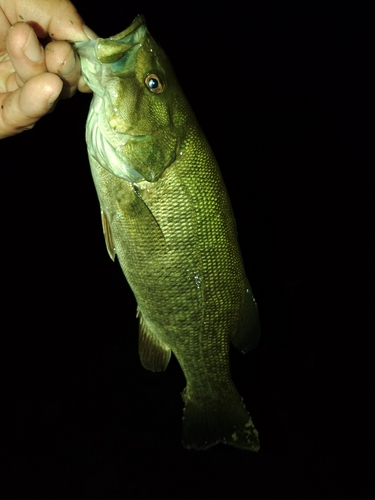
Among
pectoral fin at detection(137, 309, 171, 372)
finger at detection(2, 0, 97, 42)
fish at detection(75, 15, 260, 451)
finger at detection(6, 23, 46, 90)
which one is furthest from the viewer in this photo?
pectoral fin at detection(137, 309, 171, 372)

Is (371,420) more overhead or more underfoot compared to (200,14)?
more underfoot

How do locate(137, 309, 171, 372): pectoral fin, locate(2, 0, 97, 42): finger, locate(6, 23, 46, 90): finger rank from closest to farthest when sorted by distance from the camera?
locate(6, 23, 46, 90): finger < locate(2, 0, 97, 42): finger < locate(137, 309, 171, 372): pectoral fin

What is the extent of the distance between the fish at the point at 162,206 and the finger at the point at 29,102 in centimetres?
13

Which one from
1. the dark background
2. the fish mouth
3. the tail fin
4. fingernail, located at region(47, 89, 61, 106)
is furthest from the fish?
the dark background

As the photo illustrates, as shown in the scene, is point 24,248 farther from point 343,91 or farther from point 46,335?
point 343,91

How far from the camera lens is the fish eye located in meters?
1.21

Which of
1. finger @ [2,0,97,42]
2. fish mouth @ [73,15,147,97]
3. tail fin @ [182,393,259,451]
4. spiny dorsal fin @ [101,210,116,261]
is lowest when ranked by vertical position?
tail fin @ [182,393,259,451]

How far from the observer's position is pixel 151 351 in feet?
5.01

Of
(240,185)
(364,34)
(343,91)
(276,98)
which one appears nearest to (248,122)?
(276,98)

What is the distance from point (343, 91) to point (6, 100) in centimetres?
347

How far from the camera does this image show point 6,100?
134 centimetres

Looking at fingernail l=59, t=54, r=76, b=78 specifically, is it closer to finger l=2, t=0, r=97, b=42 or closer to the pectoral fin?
finger l=2, t=0, r=97, b=42

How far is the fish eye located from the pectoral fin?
2.82 feet

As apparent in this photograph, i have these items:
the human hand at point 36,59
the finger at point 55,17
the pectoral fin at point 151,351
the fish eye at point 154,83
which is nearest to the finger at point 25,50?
the human hand at point 36,59
